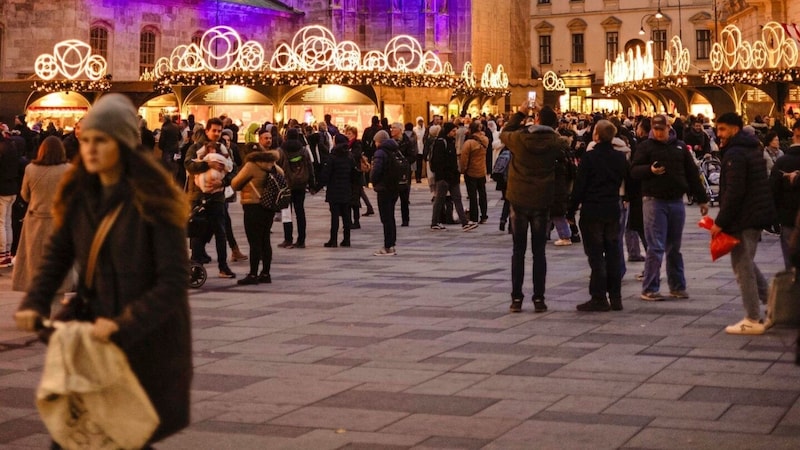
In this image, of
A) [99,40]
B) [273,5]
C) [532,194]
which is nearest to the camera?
[532,194]

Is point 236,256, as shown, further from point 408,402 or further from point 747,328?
point 408,402

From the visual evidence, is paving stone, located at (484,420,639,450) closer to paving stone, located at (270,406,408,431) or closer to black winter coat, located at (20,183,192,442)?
paving stone, located at (270,406,408,431)

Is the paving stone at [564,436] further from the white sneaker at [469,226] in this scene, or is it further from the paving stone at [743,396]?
the white sneaker at [469,226]

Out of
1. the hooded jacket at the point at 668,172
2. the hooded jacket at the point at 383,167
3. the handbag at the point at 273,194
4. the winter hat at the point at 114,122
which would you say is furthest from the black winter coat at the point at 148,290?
the hooded jacket at the point at 383,167

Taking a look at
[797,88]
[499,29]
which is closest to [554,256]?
[797,88]

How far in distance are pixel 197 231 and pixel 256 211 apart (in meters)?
0.74

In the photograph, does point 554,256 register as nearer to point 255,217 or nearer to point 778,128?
point 255,217

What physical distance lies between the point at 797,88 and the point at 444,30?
19.4 metres

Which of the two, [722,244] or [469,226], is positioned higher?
[722,244]

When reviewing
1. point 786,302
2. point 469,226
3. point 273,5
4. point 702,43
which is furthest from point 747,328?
point 702,43

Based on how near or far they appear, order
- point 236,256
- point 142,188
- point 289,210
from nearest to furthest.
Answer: point 142,188 < point 236,256 < point 289,210

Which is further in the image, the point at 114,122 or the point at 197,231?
the point at 197,231

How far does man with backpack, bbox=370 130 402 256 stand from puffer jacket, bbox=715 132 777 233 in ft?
25.3

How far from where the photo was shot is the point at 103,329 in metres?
4.69
